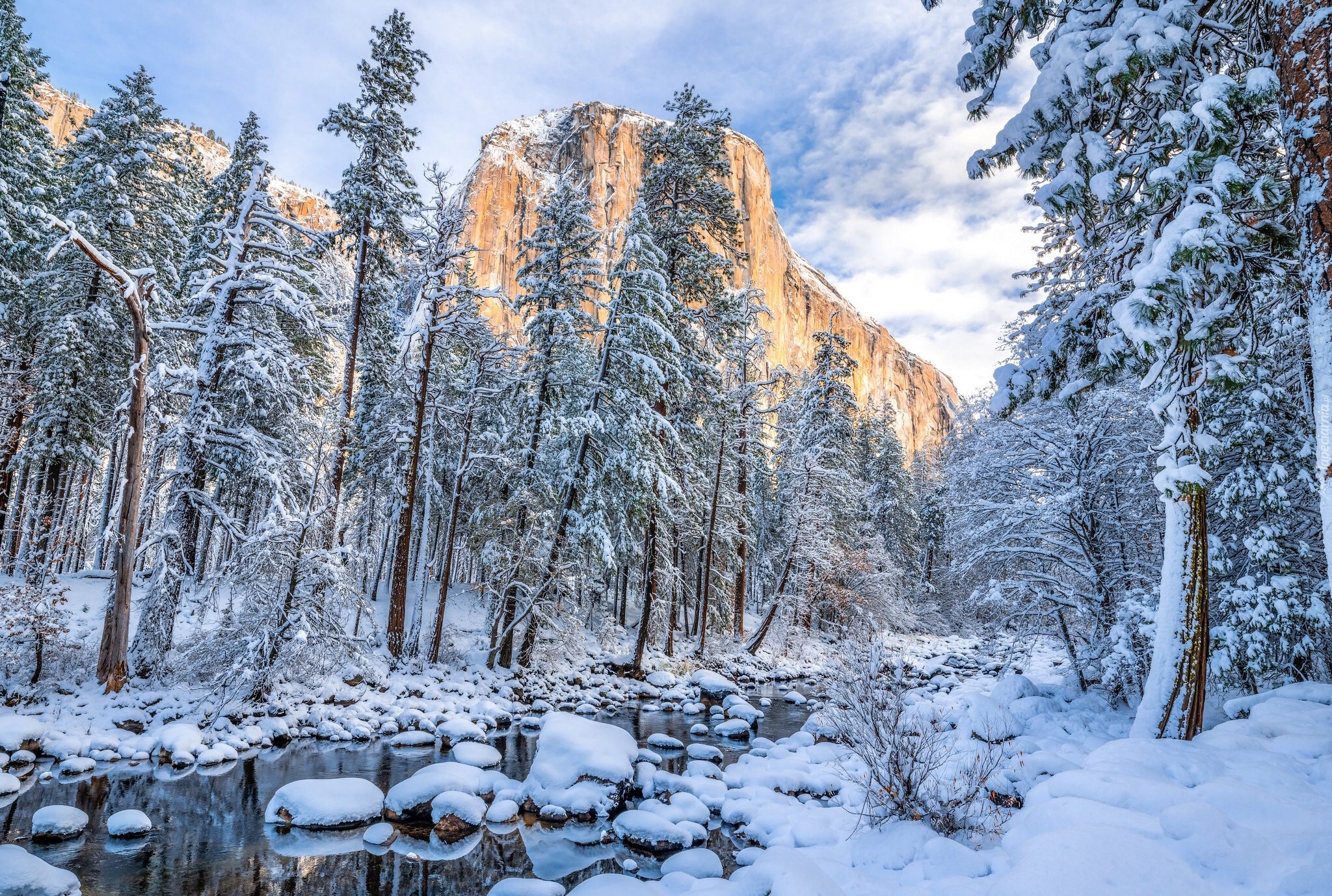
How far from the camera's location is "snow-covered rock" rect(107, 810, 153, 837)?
23.0 feet

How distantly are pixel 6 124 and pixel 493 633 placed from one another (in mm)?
19935

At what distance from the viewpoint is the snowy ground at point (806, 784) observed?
14.4ft

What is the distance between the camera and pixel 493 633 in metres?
17.2

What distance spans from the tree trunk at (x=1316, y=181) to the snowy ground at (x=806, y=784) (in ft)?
7.76

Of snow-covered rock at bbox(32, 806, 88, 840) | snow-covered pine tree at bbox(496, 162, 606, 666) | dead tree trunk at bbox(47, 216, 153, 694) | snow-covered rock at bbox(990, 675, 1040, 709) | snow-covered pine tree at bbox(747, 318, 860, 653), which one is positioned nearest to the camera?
snow-covered rock at bbox(32, 806, 88, 840)

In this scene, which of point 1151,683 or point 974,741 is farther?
point 974,741

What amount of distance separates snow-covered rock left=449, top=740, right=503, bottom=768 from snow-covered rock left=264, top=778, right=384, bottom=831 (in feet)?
6.40

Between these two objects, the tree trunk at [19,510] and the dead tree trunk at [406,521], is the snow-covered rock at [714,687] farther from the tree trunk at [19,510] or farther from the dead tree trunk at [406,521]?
the tree trunk at [19,510]

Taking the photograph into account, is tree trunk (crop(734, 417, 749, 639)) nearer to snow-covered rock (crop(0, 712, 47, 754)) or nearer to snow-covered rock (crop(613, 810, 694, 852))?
snow-covered rock (crop(613, 810, 694, 852))

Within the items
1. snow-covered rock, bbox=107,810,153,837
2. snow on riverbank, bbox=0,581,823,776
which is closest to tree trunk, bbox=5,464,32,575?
snow on riverbank, bbox=0,581,823,776

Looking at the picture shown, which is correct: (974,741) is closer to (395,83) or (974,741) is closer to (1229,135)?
(1229,135)

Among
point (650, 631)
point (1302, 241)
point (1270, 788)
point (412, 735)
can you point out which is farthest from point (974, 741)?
point (650, 631)

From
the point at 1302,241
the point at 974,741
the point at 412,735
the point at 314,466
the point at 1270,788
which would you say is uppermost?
the point at 1302,241

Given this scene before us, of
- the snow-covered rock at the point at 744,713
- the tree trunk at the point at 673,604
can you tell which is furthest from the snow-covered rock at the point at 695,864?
the tree trunk at the point at 673,604
